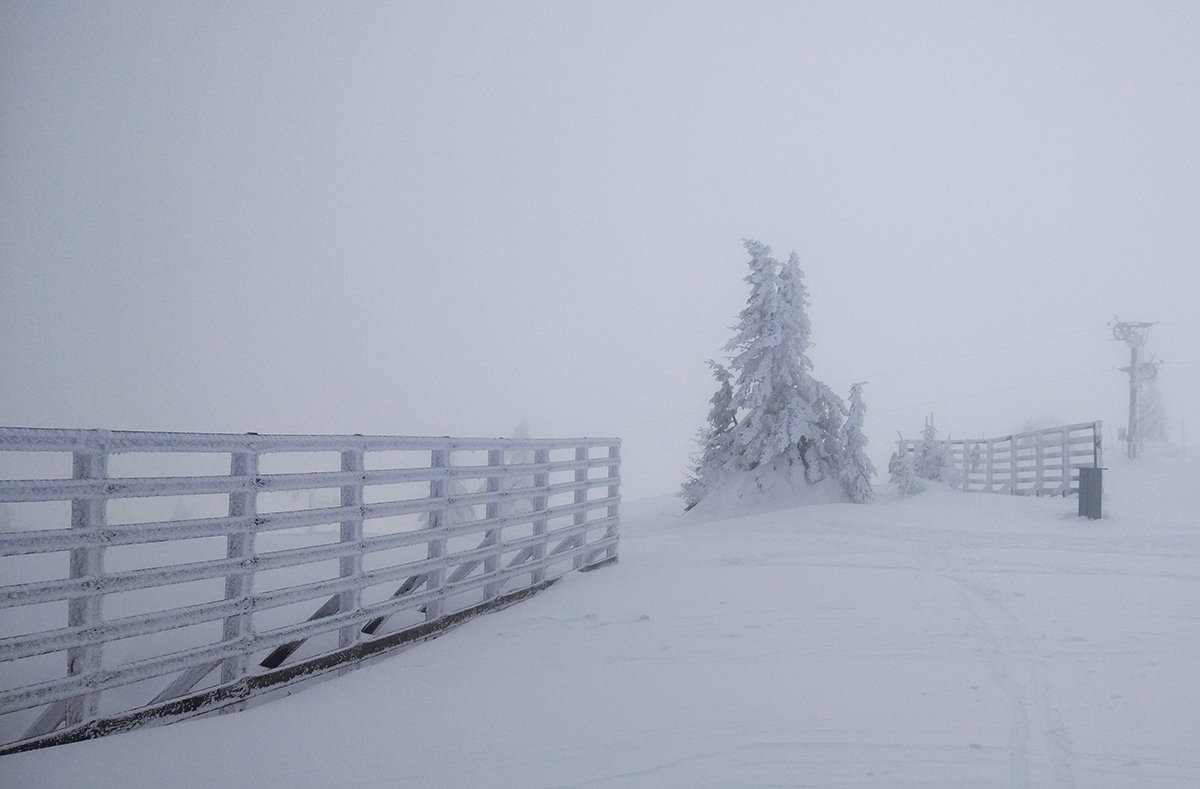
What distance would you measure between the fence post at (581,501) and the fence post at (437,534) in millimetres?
2893

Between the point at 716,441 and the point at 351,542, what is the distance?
17.6 metres

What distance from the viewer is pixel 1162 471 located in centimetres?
2569

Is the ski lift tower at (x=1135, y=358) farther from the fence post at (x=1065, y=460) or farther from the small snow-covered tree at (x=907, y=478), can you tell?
the fence post at (x=1065, y=460)

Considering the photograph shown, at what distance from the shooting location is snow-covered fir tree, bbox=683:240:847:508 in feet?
64.8

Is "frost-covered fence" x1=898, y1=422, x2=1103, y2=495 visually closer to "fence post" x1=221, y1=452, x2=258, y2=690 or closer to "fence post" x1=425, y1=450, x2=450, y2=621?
"fence post" x1=425, y1=450, x2=450, y2=621

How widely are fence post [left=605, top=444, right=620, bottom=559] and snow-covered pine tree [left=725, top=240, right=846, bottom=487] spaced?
407 inches

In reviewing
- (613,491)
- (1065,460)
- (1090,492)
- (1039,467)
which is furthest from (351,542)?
(1039,467)

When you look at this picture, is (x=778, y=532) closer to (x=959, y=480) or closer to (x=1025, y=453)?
(x=1025, y=453)

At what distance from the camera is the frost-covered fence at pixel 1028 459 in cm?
1820

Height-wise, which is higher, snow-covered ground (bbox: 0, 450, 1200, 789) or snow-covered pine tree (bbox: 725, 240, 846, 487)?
snow-covered pine tree (bbox: 725, 240, 846, 487)

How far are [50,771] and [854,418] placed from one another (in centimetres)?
1896

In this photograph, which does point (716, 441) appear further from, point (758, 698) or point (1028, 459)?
point (758, 698)

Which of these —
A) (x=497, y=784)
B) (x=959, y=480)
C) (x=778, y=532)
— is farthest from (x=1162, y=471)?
(x=497, y=784)

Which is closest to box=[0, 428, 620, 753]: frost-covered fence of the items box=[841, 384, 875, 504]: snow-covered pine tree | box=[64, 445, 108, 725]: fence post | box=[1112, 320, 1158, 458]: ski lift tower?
box=[64, 445, 108, 725]: fence post
